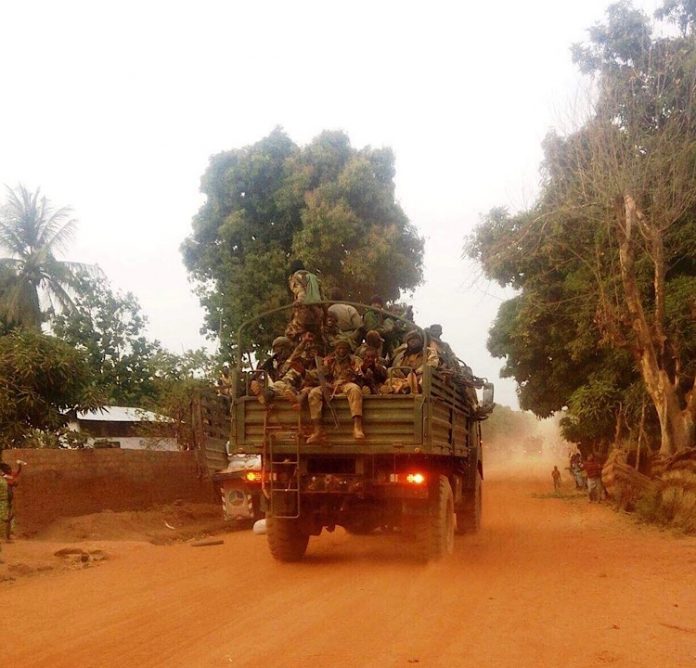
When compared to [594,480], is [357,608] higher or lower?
lower

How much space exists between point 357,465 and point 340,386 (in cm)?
90

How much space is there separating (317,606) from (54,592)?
9.11 feet

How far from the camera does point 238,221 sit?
2280 centimetres

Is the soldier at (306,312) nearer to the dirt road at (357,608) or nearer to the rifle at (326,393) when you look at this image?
the rifle at (326,393)

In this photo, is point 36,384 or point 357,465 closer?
point 357,465

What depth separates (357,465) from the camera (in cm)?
930

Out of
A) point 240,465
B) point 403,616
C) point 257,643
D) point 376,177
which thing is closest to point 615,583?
point 403,616

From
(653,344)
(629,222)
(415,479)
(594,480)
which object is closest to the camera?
(415,479)

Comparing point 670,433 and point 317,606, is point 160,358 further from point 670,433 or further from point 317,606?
point 317,606

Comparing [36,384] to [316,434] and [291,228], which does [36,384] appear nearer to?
[291,228]

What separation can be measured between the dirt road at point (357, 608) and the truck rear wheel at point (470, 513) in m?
1.07

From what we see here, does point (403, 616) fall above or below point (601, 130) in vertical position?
below

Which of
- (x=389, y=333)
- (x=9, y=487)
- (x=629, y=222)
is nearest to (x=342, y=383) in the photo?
(x=389, y=333)

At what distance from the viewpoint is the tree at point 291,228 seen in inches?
866
